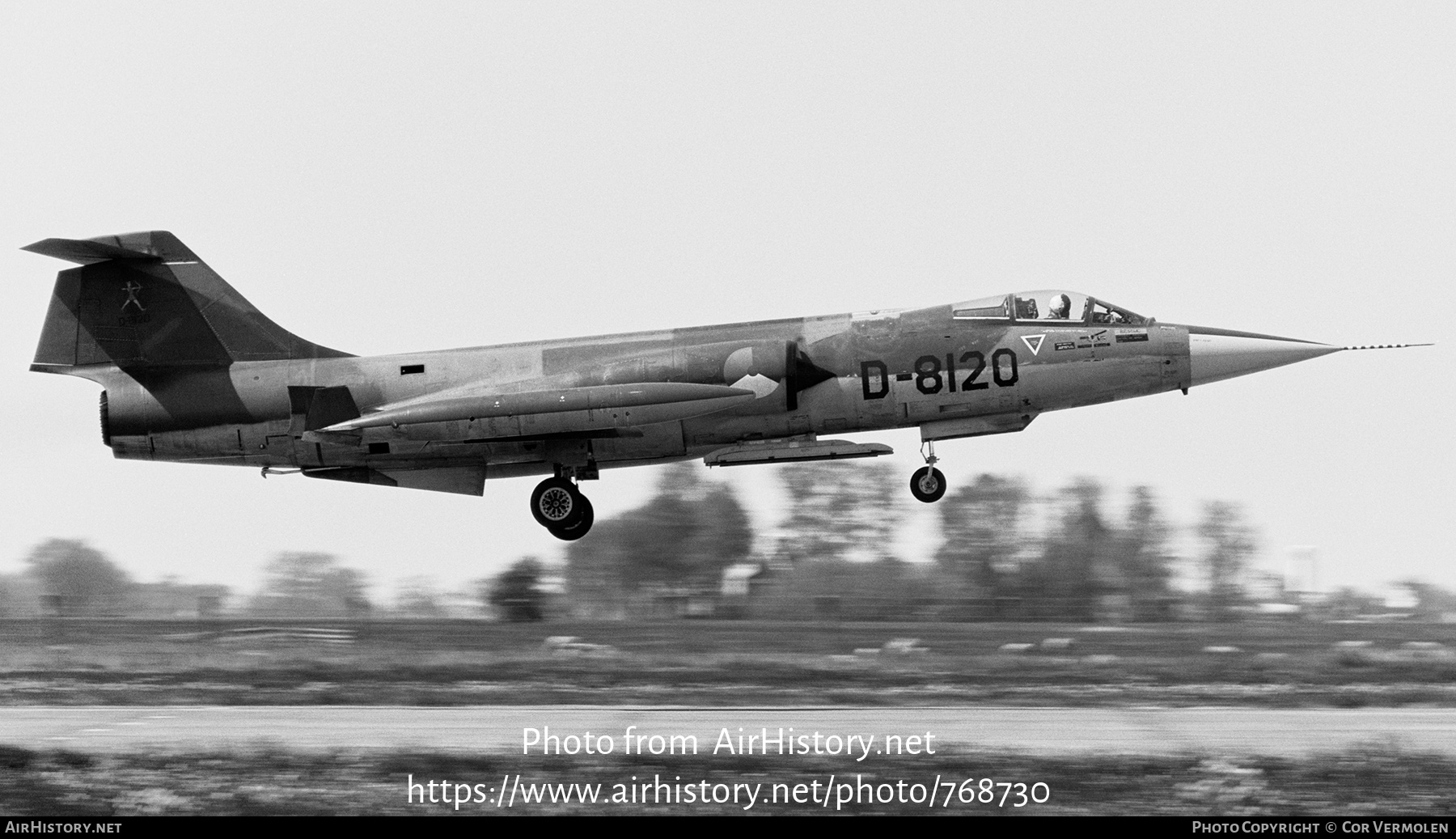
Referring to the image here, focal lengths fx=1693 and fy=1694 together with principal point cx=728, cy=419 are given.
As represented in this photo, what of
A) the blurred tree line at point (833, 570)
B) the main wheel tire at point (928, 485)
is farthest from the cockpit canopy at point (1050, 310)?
the blurred tree line at point (833, 570)

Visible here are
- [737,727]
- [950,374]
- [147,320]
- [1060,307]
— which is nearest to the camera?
[950,374]

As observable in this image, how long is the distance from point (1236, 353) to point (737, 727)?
333 inches

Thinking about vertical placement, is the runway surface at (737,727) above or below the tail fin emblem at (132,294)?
below

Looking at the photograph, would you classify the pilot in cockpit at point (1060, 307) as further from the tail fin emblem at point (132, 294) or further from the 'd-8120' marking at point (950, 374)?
the tail fin emblem at point (132, 294)

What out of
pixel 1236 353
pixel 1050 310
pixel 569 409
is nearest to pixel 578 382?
pixel 569 409

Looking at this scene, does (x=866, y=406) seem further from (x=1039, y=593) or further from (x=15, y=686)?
(x=1039, y=593)

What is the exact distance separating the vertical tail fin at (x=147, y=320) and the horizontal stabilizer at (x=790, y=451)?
230 inches

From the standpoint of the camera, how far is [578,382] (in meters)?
22.9

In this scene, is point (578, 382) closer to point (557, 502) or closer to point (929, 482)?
point (557, 502)

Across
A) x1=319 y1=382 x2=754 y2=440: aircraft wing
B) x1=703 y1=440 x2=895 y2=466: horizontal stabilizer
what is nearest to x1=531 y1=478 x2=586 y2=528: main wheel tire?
x1=319 y1=382 x2=754 y2=440: aircraft wing

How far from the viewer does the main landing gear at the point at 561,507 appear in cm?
2350
